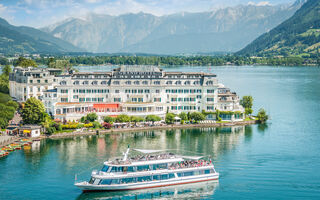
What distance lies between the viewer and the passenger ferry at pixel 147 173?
50938mm

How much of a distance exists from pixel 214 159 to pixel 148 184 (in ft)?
46.7

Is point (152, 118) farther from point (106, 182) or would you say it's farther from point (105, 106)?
point (106, 182)

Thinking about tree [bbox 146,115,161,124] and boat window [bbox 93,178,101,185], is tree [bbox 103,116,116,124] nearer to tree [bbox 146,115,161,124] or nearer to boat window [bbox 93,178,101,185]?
tree [bbox 146,115,161,124]

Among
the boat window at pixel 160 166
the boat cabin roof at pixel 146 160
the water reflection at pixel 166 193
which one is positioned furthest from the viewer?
the boat window at pixel 160 166

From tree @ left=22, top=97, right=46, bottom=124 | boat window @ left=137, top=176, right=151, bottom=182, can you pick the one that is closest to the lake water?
boat window @ left=137, top=176, right=151, bottom=182

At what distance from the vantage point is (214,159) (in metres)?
62.7

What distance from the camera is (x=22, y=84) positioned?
107 metres

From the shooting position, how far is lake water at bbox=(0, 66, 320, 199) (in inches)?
2003

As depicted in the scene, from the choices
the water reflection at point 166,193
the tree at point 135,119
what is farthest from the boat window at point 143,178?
the tree at point 135,119

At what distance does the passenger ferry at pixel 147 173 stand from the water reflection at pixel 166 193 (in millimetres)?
628

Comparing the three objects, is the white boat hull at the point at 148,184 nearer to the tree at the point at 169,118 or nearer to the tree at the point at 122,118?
the tree at the point at 169,118

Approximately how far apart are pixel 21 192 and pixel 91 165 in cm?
1123

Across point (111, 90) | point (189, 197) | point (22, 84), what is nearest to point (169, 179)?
point (189, 197)

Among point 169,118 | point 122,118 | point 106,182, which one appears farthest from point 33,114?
point 106,182
